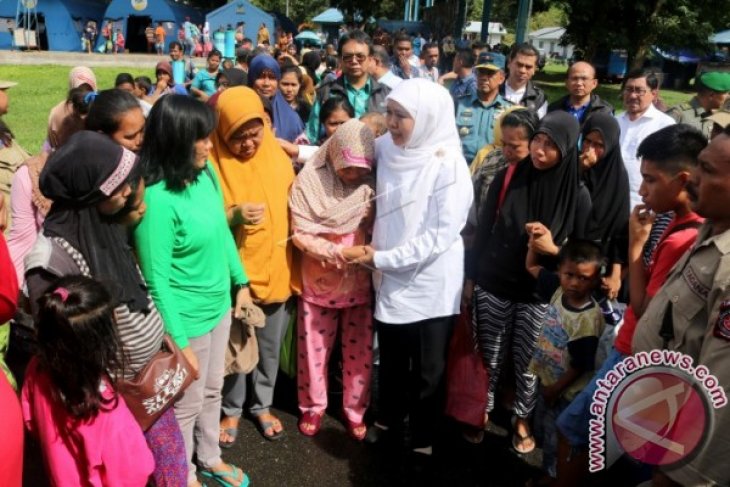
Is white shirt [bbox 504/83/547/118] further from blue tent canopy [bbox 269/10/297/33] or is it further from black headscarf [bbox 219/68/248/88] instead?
blue tent canopy [bbox 269/10/297/33]

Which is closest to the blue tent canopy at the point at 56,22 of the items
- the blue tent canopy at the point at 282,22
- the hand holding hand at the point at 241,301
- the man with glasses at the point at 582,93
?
the blue tent canopy at the point at 282,22

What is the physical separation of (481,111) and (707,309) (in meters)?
3.59

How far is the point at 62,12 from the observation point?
86.9ft

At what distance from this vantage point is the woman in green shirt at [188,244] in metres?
2.21

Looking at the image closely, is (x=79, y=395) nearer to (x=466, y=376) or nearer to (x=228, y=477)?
(x=228, y=477)

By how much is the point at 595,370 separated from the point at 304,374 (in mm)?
1524

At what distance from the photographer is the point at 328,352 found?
323 cm

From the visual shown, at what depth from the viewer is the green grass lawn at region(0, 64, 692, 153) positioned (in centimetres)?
973

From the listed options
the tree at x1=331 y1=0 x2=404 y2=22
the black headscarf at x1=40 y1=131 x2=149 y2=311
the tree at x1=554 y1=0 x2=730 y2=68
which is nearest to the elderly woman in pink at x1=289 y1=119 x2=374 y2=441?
the black headscarf at x1=40 y1=131 x2=149 y2=311

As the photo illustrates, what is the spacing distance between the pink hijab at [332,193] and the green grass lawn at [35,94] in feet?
22.4

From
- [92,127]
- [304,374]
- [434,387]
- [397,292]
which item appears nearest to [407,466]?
[434,387]

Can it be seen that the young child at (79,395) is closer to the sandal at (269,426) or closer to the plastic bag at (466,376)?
the sandal at (269,426)

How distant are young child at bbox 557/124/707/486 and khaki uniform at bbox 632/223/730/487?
341mm

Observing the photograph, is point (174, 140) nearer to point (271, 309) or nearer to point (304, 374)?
point (271, 309)
